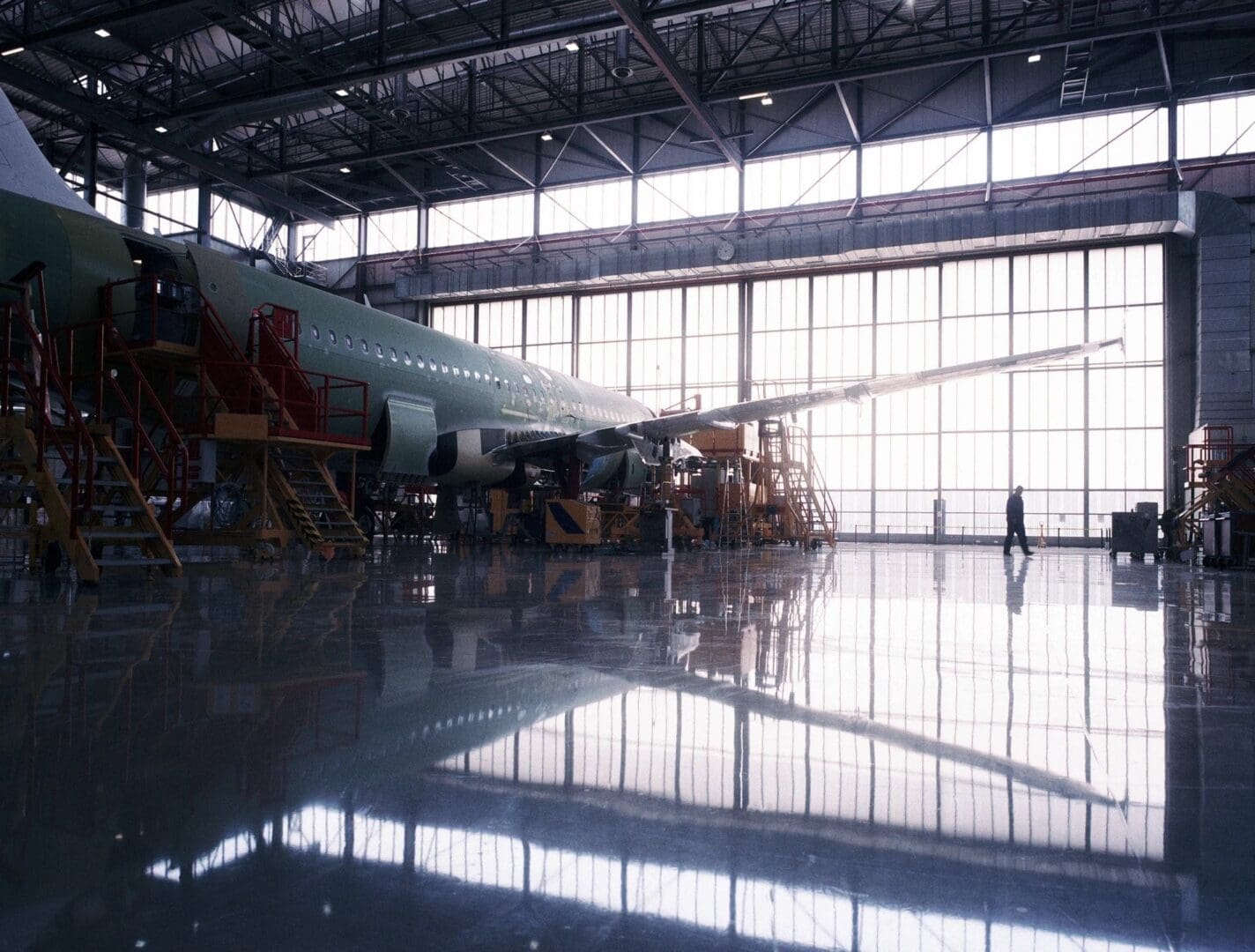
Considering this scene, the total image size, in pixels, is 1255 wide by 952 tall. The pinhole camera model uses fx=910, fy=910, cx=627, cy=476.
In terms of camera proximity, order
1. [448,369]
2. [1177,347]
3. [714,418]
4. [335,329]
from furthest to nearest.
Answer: [1177,347] → [714,418] → [448,369] → [335,329]

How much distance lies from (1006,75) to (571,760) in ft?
121

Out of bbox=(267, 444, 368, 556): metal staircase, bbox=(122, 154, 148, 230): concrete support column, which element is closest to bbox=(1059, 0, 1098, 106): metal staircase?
bbox=(267, 444, 368, 556): metal staircase

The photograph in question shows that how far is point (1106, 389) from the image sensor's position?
34.0 m

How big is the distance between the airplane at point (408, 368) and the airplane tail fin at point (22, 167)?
0.02 metres

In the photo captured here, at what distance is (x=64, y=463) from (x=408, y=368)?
7.82 metres

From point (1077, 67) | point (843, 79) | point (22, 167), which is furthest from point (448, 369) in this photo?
point (1077, 67)

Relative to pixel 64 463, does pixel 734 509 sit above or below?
below

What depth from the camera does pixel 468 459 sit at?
1841 cm

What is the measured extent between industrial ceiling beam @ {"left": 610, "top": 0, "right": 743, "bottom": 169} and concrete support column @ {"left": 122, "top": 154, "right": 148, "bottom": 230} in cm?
2101

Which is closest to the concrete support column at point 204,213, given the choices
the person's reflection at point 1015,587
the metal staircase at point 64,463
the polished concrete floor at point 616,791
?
the metal staircase at point 64,463

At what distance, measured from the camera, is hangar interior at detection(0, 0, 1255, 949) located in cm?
210

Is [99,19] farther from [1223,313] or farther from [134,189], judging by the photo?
[1223,313]

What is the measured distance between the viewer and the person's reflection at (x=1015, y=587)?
8.64 meters

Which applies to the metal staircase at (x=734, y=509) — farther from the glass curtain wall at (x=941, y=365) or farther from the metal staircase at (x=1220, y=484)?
the metal staircase at (x=1220, y=484)
